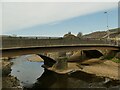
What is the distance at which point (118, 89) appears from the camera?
119 ft

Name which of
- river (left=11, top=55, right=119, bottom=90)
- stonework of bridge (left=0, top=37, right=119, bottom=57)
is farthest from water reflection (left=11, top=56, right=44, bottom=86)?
stonework of bridge (left=0, top=37, right=119, bottom=57)

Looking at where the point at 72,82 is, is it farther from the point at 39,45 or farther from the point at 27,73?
the point at 27,73

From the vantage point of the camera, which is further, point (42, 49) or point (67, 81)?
point (67, 81)

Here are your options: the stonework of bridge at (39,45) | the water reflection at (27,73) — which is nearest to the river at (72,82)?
the water reflection at (27,73)

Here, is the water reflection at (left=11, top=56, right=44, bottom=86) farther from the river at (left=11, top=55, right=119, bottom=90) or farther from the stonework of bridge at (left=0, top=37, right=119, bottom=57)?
the stonework of bridge at (left=0, top=37, right=119, bottom=57)

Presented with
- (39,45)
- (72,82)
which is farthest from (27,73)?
(39,45)

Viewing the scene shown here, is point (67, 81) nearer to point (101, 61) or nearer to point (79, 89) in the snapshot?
point (79, 89)

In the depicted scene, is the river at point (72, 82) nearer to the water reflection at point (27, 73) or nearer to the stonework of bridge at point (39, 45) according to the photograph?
the water reflection at point (27, 73)

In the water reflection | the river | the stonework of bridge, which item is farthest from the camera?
the water reflection

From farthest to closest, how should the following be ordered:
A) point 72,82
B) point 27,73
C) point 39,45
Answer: point 27,73 < point 72,82 < point 39,45

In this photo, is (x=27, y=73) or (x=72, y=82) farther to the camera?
(x=27, y=73)

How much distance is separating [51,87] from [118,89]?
11945 mm

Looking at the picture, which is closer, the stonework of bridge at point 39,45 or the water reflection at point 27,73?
the stonework of bridge at point 39,45

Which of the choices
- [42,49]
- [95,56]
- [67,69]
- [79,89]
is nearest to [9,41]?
[42,49]
